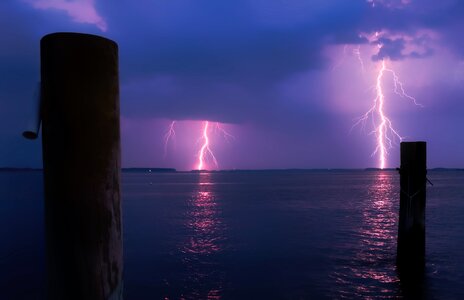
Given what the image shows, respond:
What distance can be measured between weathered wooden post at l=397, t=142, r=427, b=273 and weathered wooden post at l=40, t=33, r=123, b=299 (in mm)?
8519

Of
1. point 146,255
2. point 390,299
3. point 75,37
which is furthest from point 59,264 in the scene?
point 146,255

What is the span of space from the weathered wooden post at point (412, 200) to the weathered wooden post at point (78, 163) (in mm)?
8519

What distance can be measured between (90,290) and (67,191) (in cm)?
49

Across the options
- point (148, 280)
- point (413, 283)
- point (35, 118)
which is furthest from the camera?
point (148, 280)

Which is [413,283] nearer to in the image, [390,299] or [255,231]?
[390,299]

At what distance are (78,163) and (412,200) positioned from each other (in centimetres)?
907

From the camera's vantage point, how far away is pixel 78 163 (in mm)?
1801

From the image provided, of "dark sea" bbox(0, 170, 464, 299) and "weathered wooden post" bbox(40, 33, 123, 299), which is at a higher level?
"weathered wooden post" bbox(40, 33, 123, 299)

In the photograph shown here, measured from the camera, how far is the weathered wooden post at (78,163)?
180cm

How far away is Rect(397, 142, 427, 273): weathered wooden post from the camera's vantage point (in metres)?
8.96

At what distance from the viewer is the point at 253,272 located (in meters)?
12.3

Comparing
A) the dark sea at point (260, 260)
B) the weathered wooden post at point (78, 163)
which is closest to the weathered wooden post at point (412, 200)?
the dark sea at point (260, 260)

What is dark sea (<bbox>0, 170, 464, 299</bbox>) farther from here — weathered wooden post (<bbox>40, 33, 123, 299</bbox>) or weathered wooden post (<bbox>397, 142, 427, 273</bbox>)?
weathered wooden post (<bbox>40, 33, 123, 299</bbox>)

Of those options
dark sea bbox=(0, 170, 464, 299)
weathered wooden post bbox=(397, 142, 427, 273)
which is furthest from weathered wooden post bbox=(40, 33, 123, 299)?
dark sea bbox=(0, 170, 464, 299)
